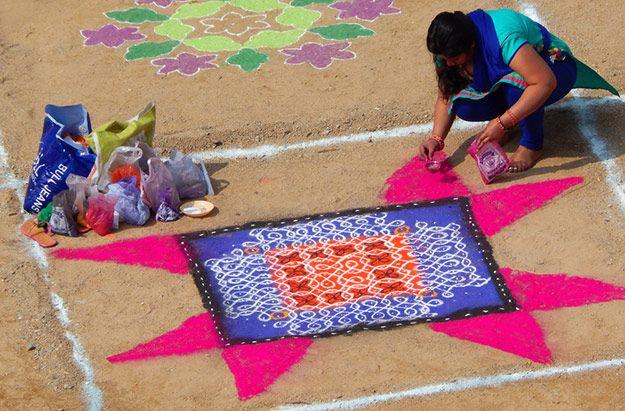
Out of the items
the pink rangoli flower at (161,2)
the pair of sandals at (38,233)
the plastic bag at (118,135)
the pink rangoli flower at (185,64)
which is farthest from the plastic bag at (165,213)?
the pink rangoli flower at (161,2)

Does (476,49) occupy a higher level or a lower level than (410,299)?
higher

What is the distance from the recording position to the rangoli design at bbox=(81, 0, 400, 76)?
885 cm

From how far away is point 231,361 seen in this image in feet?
20.7

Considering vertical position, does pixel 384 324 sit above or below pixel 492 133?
below

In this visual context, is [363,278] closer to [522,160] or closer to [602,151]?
[522,160]

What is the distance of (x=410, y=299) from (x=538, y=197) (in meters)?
1.16

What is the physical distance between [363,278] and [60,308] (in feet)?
5.24

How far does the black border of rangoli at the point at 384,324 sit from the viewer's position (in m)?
6.43

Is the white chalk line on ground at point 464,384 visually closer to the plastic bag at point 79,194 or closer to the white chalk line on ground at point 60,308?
the white chalk line on ground at point 60,308

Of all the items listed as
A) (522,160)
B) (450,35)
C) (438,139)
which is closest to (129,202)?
(438,139)

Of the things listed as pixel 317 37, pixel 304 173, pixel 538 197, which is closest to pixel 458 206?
pixel 538 197

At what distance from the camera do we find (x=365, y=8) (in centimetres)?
930

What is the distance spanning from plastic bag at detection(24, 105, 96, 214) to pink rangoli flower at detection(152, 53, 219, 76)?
1.45 meters

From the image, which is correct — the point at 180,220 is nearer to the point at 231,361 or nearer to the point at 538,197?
the point at 231,361
